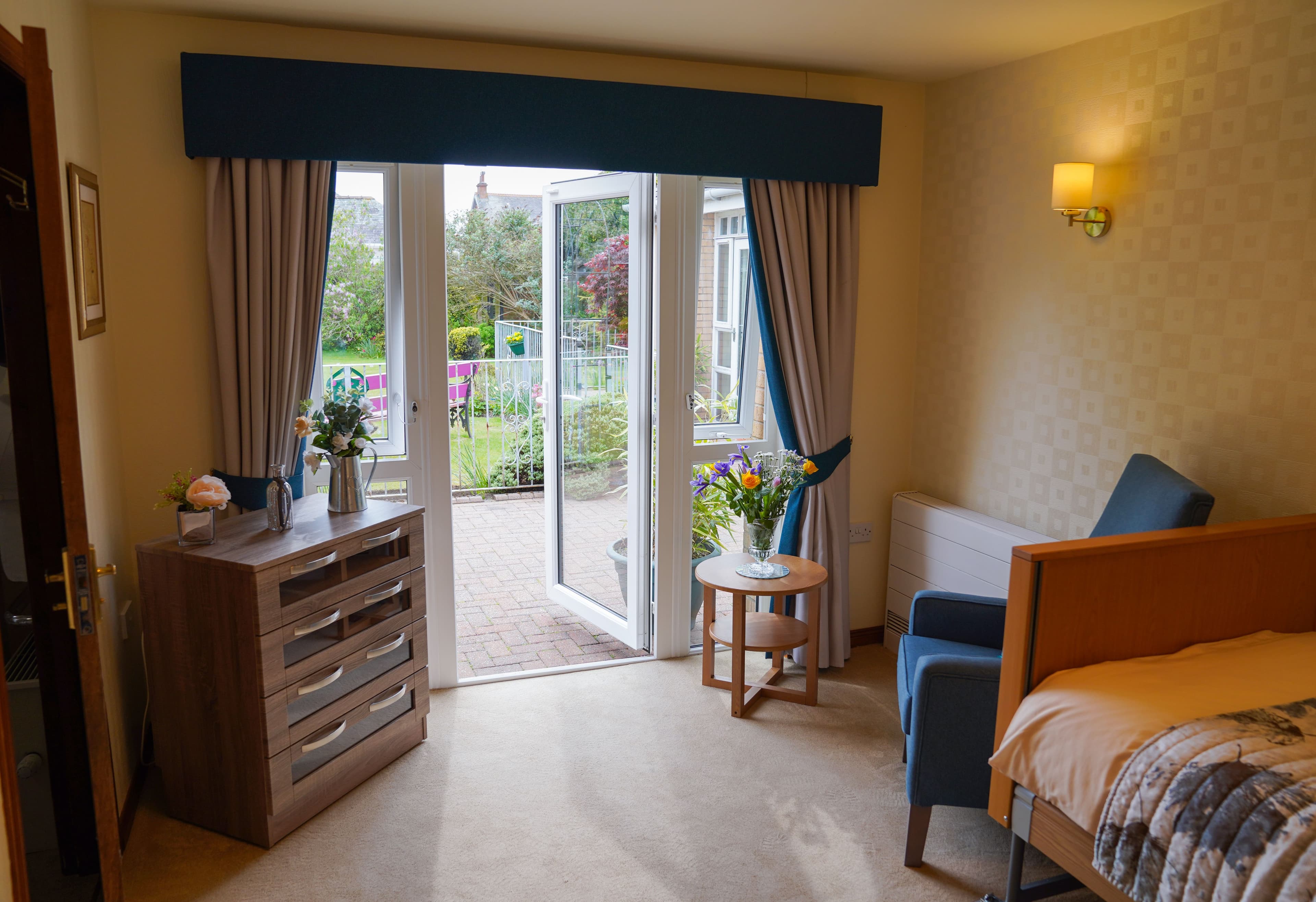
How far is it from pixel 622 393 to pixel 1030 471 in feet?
5.76

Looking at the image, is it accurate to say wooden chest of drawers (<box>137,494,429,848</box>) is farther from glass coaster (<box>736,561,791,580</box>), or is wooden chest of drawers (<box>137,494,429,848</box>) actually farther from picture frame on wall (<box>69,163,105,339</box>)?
glass coaster (<box>736,561,791,580</box>)

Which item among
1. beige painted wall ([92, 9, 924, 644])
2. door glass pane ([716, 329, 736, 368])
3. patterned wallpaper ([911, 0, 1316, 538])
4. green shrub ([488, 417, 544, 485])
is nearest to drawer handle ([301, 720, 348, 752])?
beige painted wall ([92, 9, 924, 644])

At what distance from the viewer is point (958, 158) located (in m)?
3.88

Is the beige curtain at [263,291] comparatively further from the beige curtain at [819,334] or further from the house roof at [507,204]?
the house roof at [507,204]

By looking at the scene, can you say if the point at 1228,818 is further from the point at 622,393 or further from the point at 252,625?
the point at 622,393

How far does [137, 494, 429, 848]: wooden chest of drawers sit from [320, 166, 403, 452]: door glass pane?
0.73 meters

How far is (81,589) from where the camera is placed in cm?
195

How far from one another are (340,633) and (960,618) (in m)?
2.02

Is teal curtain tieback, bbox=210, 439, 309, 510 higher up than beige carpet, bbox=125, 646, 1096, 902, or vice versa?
teal curtain tieback, bbox=210, 439, 309, 510

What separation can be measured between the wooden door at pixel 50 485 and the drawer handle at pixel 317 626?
56 centimetres

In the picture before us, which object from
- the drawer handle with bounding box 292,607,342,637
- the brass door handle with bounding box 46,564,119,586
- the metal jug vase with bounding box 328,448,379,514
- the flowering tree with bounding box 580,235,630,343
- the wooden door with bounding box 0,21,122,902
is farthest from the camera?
the flowering tree with bounding box 580,235,630,343

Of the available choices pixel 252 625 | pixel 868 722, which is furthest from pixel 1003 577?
pixel 252 625

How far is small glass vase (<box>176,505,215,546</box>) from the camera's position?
2668 millimetres

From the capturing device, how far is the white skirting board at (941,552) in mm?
3529
